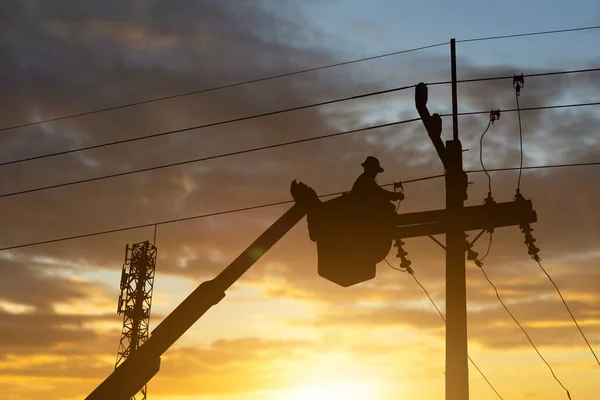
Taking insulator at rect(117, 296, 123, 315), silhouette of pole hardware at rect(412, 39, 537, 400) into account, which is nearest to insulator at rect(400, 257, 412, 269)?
silhouette of pole hardware at rect(412, 39, 537, 400)

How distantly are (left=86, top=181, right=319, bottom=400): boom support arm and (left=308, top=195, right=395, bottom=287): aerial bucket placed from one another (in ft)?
7.05

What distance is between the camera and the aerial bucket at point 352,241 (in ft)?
40.1

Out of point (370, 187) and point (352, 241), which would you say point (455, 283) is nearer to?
point (352, 241)

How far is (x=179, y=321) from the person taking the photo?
15117 millimetres

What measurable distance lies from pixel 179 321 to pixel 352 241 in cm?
461

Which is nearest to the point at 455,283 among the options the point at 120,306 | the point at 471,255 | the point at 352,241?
the point at 352,241

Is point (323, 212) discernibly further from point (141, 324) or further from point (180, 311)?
point (141, 324)

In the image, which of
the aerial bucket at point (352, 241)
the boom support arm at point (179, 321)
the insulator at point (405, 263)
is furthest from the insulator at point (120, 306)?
the aerial bucket at point (352, 241)

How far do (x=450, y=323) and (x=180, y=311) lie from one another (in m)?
5.60

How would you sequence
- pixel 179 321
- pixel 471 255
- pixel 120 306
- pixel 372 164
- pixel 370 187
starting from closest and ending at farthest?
pixel 370 187
pixel 372 164
pixel 471 255
pixel 179 321
pixel 120 306

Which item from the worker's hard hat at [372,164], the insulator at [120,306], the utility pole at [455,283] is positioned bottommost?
the utility pole at [455,283]

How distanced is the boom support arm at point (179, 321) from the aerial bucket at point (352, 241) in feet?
7.05

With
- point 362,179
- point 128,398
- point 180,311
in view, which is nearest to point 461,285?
point 362,179

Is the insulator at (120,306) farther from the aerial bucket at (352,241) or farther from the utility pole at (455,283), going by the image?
the utility pole at (455,283)
